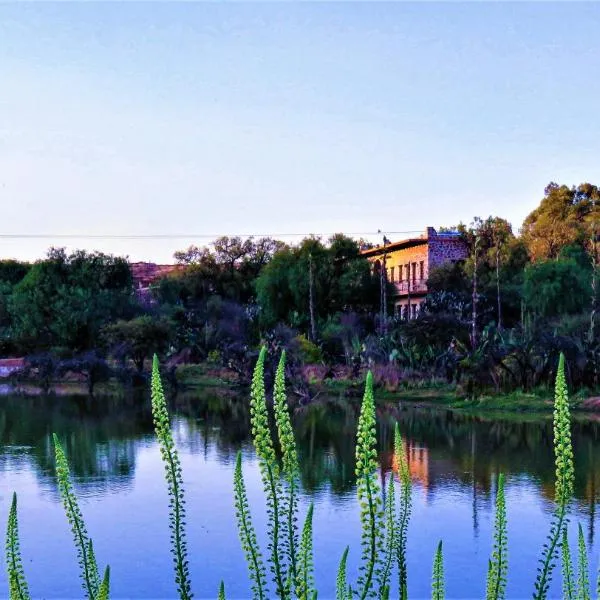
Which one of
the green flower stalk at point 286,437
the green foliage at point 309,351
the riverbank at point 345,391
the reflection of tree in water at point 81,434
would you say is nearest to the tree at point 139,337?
the riverbank at point 345,391

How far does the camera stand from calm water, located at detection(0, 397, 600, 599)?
11.7 meters

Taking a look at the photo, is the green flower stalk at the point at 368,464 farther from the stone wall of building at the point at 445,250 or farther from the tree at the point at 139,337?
the stone wall of building at the point at 445,250

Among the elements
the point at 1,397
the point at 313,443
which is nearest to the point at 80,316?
the point at 1,397

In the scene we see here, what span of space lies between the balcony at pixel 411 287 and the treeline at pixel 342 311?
5.85 feet

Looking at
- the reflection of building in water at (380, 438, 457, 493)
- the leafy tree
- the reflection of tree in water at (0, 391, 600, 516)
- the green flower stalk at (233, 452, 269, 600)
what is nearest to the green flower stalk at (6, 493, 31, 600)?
the green flower stalk at (233, 452, 269, 600)

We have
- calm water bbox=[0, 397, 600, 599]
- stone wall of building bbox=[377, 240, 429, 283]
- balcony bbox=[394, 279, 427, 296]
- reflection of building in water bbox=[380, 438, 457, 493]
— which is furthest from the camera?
stone wall of building bbox=[377, 240, 429, 283]

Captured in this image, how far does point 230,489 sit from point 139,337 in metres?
21.5

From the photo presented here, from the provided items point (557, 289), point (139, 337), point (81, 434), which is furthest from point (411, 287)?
point (81, 434)

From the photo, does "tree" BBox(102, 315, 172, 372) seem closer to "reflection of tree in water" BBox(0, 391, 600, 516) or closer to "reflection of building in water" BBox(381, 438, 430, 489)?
"reflection of tree in water" BBox(0, 391, 600, 516)

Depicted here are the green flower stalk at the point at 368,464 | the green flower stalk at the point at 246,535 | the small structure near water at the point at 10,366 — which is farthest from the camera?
the small structure near water at the point at 10,366

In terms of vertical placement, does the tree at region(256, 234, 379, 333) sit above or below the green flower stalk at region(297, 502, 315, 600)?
above

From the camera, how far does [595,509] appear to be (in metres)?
15.1

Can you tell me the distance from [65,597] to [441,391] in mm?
21722

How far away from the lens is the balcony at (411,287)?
48466 millimetres
